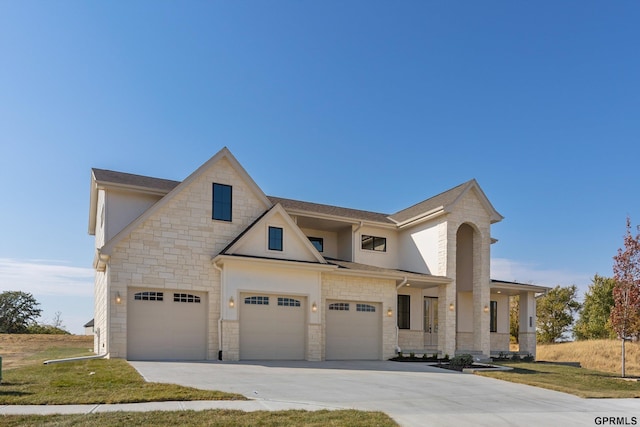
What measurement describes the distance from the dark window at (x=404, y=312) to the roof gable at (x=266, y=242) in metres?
7.09

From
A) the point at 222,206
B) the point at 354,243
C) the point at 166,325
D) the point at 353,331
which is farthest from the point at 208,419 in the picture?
the point at 354,243

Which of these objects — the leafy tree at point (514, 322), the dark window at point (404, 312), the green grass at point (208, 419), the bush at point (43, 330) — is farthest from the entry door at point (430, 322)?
the bush at point (43, 330)

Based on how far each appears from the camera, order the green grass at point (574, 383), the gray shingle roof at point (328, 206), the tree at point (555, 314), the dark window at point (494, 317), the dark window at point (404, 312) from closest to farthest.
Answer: the green grass at point (574, 383), the gray shingle roof at point (328, 206), the dark window at point (404, 312), the dark window at point (494, 317), the tree at point (555, 314)

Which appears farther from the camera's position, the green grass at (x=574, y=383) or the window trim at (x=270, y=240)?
the window trim at (x=270, y=240)

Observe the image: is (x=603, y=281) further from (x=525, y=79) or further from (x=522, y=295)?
(x=525, y=79)

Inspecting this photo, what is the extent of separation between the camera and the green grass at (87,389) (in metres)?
8.77

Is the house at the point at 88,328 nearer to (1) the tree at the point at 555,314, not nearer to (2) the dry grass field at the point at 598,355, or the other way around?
(2) the dry grass field at the point at 598,355

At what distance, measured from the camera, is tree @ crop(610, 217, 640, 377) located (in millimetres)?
21078

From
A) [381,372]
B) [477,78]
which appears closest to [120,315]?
[381,372]

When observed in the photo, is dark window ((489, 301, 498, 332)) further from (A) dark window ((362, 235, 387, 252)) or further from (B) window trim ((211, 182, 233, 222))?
(B) window trim ((211, 182, 233, 222))

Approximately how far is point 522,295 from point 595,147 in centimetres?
891

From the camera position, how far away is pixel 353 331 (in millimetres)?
21203

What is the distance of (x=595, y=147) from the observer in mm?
24125

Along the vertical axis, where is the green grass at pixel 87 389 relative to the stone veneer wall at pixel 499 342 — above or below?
above
